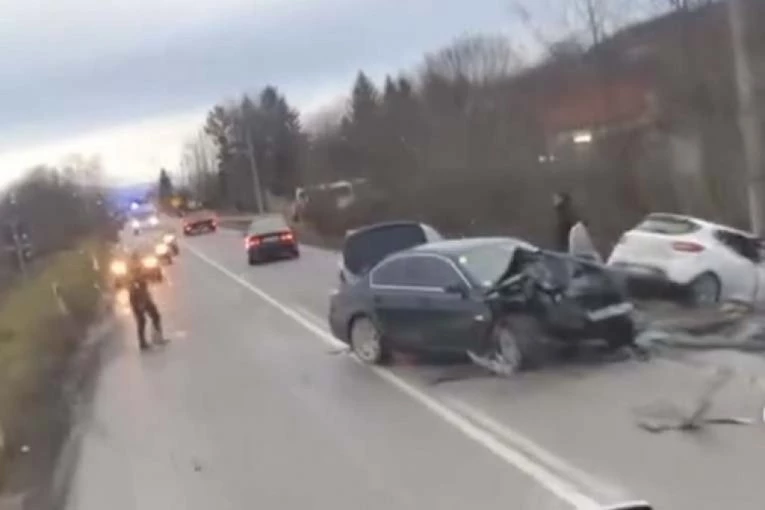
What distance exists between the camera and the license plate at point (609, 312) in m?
16.6

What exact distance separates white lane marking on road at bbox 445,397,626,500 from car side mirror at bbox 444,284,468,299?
248 centimetres

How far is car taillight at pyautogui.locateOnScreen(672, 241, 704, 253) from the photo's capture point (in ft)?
69.0

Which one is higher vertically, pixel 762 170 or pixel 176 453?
pixel 762 170

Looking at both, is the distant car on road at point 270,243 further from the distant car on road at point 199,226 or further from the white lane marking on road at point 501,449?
the distant car on road at point 199,226

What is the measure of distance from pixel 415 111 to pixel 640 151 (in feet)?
122

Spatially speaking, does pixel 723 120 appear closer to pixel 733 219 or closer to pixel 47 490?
pixel 733 219

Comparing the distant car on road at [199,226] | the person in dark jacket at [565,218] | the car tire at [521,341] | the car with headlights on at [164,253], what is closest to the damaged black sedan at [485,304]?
the car tire at [521,341]

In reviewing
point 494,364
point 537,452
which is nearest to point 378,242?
point 494,364

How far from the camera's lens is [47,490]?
44.6 ft

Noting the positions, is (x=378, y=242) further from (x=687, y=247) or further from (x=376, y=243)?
(x=687, y=247)

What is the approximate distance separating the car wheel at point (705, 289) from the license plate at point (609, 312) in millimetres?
4208

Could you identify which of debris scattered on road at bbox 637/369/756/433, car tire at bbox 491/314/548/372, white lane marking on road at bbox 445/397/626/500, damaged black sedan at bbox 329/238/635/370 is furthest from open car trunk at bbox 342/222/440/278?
debris scattered on road at bbox 637/369/756/433

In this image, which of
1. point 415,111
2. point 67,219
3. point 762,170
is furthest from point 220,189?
point 762,170

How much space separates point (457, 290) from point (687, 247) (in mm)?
5080
